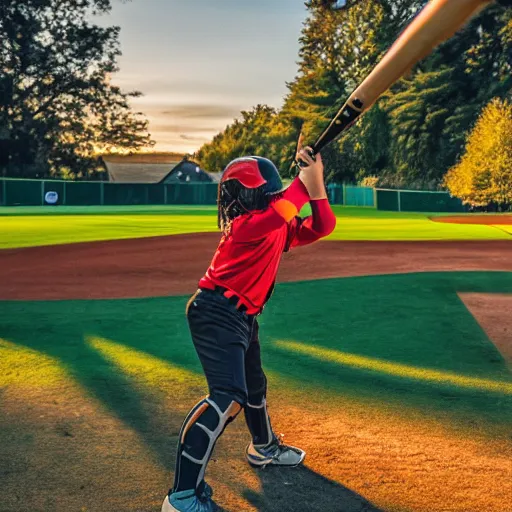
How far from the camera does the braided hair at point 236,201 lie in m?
3.67

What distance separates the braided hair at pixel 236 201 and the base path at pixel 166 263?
8082mm

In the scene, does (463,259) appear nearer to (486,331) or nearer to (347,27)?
(486,331)

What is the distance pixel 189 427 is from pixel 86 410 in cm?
197

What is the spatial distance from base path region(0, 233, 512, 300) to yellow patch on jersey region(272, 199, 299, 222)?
847 cm

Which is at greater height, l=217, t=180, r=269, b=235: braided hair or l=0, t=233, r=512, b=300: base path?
l=217, t=180, r=269, b=235: braided hair

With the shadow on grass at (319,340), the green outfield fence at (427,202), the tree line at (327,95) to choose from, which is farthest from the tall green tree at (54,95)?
the shadow on grass at (319,340)

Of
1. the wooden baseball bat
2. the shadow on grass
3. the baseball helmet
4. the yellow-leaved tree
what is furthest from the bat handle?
the yellow-leaved tree

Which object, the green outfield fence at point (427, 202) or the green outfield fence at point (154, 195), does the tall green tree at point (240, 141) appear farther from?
the green outfield fence at point (427, 202)

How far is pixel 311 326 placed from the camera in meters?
8.92

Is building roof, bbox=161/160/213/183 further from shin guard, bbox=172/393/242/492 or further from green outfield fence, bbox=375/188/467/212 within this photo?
shin guard, bbox=172/393/242/492

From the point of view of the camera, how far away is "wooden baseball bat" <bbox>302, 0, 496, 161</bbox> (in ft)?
4.84

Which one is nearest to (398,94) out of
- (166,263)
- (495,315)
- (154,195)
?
(154,195)

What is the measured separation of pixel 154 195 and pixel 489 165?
3531 centimetres

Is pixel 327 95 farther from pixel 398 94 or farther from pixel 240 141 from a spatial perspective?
pixel 240 141
